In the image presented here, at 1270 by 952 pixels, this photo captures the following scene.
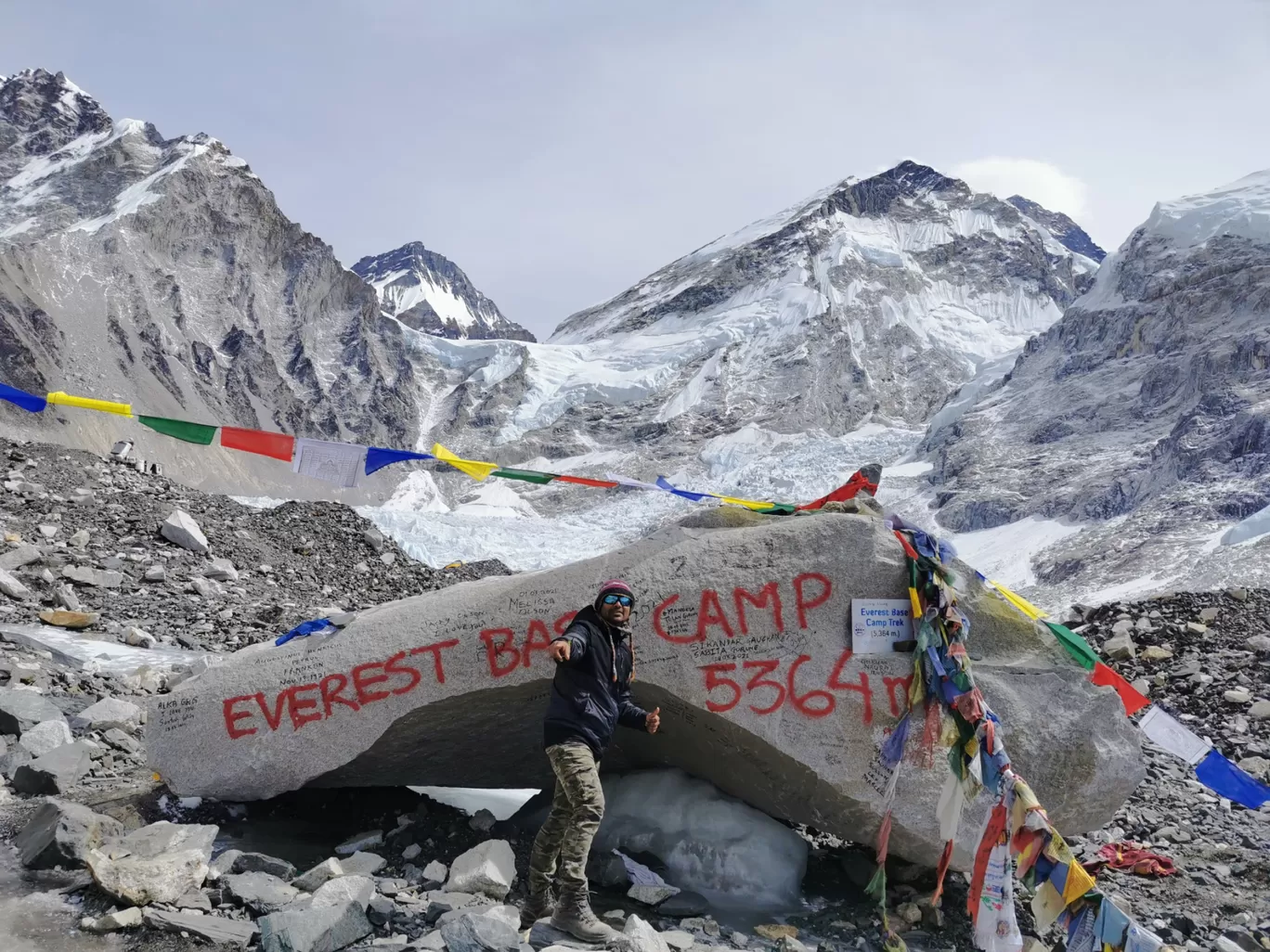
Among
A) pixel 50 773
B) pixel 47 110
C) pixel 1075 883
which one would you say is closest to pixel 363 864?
pixel 50 773

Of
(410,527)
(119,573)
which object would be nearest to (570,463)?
(410,527)

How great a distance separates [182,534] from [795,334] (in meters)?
106

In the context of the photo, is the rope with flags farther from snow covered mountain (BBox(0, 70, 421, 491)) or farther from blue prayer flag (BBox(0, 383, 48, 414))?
snow covered mountain (BBox(0, 70, 421, 491))

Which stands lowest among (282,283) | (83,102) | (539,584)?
(539,584)

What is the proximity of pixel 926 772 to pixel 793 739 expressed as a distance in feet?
2.73

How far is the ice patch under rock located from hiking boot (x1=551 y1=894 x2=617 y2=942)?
4.47 ft

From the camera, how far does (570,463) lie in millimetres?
100312

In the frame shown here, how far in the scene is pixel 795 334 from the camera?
11588cm

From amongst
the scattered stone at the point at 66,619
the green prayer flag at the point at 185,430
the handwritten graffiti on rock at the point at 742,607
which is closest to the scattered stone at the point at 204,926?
the handwritten graffiti on rock at the point at 742,607

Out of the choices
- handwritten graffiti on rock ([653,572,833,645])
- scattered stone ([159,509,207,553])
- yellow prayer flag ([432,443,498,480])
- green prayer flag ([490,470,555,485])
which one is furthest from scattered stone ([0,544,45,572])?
handwritten graffiti on rock ([653,572,833,645])

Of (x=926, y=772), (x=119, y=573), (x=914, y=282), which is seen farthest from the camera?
(x=914, y=282)

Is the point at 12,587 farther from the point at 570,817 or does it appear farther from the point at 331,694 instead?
the point at 570,817

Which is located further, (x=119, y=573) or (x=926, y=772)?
(x=119, y=573)

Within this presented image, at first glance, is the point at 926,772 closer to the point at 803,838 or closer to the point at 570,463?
the point at 803,838
